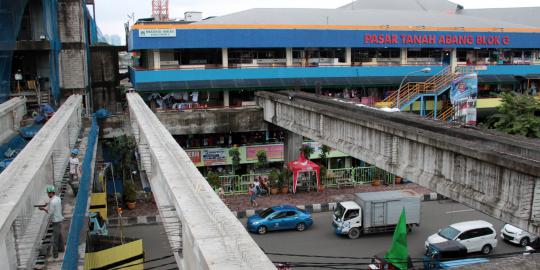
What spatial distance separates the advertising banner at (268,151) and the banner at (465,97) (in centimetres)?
1027

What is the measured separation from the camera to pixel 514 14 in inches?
2363

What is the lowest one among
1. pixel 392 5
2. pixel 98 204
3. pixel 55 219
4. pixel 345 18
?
pixel 98 204

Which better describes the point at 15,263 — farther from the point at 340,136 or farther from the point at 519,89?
the point at 519,89

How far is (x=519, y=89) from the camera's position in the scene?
1459 inches

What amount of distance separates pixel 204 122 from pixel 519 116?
16.9 metres

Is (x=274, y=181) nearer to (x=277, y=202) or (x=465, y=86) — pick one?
(x=277, y=202)

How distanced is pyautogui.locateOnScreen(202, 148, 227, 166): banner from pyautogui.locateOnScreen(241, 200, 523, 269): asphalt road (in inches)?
271

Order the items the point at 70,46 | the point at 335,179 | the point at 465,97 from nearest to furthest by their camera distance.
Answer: the point at 335,179, the point at 465,97, the point at 70,46

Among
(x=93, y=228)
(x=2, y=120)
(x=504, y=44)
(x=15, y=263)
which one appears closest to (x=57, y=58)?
(x=2, y=120)

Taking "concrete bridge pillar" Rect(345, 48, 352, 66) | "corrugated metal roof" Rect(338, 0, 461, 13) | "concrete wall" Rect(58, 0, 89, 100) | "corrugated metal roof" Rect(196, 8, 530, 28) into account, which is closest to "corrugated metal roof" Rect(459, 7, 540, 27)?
"corrugated metal roof" Rect(338, 0, 461, 13)

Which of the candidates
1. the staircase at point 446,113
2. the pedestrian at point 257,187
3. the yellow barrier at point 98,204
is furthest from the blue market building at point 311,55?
the yellow barrier at point 98,204

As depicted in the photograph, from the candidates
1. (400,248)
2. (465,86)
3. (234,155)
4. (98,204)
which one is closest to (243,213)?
(234,155)

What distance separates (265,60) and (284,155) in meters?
7.45

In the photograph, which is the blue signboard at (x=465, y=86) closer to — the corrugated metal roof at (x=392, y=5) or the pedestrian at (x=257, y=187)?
the pedestrian at (x=257, y=187)
